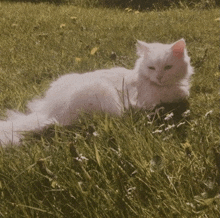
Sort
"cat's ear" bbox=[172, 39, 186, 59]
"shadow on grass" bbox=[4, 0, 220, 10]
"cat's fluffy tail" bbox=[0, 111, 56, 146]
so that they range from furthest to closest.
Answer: "shadow on grass" bbox=[4, 0, 220, 10], "cat's ear" bbox=[172, 39, 186, 59], "cat's fluffy tail" bbox=[0, 111, 56, 146]

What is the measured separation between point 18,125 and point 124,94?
33.7 inches

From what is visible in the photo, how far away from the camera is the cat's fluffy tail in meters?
1.99

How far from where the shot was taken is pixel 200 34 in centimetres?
414

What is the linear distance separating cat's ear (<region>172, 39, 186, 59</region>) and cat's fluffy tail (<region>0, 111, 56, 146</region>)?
3.57 ft

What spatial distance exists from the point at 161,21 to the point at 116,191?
4.08 meters

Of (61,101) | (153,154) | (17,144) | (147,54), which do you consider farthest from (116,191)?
(147,54)

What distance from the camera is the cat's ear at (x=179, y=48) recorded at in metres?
2.28

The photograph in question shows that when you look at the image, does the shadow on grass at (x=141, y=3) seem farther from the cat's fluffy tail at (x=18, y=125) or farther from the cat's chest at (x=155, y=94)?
the cat's fluffy tail at (x=18, y=125)

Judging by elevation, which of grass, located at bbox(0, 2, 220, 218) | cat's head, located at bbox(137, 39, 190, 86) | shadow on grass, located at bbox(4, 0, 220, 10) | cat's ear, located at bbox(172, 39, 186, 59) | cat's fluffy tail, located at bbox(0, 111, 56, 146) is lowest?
cat's fluffy tail, located at bbox(0, 111, 56, 146)

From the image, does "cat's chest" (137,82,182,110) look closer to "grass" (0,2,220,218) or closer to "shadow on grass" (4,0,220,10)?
"grass" (0,2,220,218)

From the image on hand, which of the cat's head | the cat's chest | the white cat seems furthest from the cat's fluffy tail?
the cat's head

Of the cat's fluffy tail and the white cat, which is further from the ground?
the white cat

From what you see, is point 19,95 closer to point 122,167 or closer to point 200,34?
point 122,167

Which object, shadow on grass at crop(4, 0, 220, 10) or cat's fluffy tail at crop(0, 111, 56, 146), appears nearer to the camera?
cat's fluffy tail at crop(0, 111, 56, 146)
